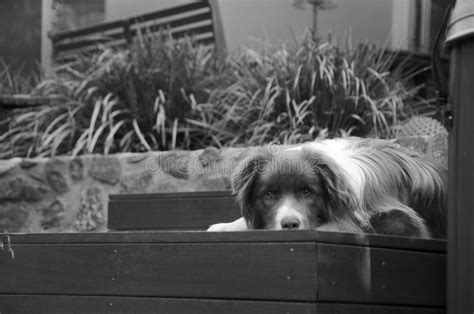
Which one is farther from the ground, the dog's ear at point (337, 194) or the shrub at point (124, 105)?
the shrub at point (124, 105)

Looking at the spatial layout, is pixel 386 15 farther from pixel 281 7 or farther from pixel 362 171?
pixel 362 171

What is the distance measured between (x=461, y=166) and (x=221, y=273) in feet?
2.73

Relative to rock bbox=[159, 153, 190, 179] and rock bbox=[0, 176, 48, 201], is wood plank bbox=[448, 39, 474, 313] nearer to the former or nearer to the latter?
rock bbox=[159, 153, 190, 179]

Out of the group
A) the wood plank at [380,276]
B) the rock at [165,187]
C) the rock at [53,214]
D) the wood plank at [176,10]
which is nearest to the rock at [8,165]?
the rock at [53,214]

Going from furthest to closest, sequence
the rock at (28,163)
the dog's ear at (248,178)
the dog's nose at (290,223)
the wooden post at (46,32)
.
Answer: the wooden post at (46,32) < the rock at (28,163) < the dog's ear at (248,178) < the dog's nose at (290,223)

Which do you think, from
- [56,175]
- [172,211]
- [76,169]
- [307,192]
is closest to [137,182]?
[76,169]

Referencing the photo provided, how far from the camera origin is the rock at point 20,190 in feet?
21.5

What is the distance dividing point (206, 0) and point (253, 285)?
5.97m

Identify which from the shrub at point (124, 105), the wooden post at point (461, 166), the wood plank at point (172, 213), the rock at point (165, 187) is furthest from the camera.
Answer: the shrub at point (124, 105)

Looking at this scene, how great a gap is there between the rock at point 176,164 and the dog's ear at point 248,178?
2.22m

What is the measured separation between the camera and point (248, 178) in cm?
376

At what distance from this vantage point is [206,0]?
8.32 metres

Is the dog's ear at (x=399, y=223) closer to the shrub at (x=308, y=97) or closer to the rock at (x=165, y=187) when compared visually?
the shrub at (x=308, y=97)

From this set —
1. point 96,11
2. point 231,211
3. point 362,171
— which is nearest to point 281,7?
point 96,11
